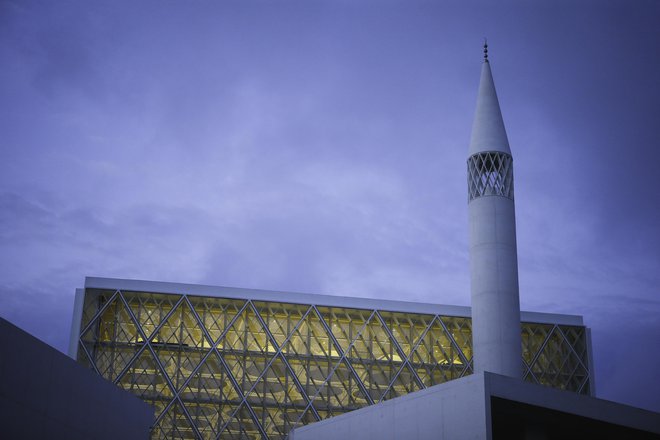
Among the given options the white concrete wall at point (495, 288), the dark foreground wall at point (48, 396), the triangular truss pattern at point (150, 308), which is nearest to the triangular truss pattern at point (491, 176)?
the white concrete wall at point (495, 288)

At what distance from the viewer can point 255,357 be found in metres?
48.1

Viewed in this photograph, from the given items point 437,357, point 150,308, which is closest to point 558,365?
point 437,357

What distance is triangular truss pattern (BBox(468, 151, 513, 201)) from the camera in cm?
4419

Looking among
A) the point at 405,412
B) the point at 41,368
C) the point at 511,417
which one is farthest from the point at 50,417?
the point at 511,417

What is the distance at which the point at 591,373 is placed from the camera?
172ft

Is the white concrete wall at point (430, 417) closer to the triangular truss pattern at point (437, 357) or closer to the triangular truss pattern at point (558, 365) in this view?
the triangular truss pattern at point (437, 357)

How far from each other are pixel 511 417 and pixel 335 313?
75.3 ft

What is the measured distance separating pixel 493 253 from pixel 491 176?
4.45 m

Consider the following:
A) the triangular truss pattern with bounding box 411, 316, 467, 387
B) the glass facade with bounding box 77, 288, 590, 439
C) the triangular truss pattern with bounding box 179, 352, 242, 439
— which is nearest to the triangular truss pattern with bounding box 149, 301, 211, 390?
the glass facade with bounding box 77, 288, 590, 439

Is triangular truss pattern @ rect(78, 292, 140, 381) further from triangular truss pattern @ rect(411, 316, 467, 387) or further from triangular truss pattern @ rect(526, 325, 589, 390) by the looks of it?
triangular truss pattern @ rect(526, 325, 589, 390)

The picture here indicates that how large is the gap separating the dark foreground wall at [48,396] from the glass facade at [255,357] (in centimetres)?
2088

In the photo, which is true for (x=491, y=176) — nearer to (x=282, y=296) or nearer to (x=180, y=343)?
(x=282, y=296)

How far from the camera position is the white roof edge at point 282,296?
4747cm

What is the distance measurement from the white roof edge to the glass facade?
38 centimetres
